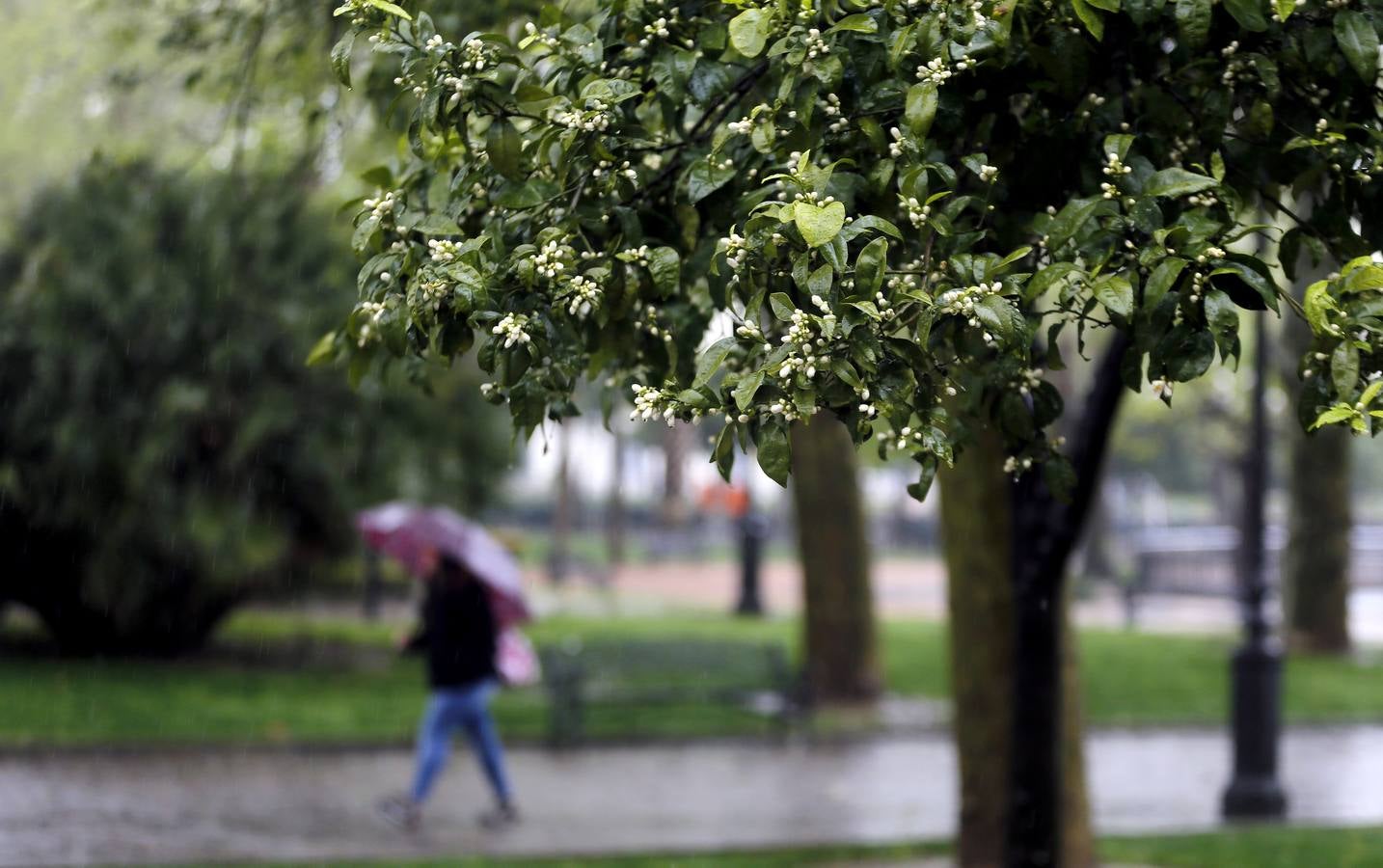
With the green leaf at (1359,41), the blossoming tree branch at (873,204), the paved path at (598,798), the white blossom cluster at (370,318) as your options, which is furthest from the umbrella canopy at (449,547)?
the green leaf at (1359,41)

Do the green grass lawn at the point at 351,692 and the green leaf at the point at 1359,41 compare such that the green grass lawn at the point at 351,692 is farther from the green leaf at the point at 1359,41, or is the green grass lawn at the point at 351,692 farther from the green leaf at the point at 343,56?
the green leaf at the point at 1359,41

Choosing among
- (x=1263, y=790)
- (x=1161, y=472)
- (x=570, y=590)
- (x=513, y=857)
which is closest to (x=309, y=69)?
(x=513, y=857)

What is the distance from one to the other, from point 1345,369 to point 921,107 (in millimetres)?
1088

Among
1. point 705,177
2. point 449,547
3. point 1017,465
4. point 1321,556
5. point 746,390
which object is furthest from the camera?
point 1321,556

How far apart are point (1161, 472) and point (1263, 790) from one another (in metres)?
51.4

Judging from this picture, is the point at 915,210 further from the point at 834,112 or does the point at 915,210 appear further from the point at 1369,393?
the point at 1369,393

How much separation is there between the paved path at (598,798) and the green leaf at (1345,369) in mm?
6166

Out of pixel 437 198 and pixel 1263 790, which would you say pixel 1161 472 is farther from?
pixel 437 198

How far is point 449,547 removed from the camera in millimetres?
9898

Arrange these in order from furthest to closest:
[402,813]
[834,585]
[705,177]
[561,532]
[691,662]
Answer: [561,532], [834,585], [691,662], [402,813], [705,177]

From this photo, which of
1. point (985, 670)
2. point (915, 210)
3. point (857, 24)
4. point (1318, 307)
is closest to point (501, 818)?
point (985, 670)

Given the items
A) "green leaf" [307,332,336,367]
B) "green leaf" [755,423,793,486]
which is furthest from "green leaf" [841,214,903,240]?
"green leaf" [307,332,336,367]

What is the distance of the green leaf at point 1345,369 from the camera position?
3266 millimetres

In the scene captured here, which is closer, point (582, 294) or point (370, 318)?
point (582, 294)
